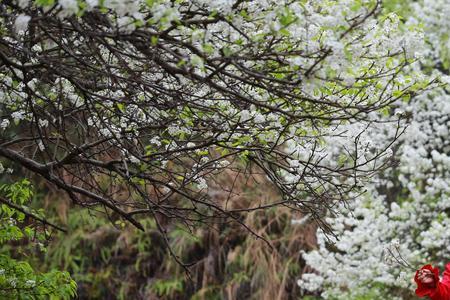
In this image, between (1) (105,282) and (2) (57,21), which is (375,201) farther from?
(2) (57,21)

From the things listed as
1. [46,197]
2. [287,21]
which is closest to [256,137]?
[287,21]

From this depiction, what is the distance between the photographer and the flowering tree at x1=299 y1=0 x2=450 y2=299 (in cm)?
664

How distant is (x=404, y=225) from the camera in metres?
6.82

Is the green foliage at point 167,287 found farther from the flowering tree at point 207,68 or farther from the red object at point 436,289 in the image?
Result: the red object at point 436,289

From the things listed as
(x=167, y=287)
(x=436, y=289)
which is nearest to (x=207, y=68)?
(x=436, y=289)

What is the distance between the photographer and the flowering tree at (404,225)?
6.64m

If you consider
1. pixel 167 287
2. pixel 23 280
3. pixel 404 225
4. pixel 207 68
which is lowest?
pixel 23 280

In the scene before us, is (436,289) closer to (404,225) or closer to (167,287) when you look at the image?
(404,225)

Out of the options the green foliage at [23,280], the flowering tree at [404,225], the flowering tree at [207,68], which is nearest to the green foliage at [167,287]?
the flowering tree at [404,225]

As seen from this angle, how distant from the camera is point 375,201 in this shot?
7.03 m

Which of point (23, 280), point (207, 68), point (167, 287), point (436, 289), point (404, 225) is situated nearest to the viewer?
point (207, 68)

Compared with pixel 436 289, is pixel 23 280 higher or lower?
lower

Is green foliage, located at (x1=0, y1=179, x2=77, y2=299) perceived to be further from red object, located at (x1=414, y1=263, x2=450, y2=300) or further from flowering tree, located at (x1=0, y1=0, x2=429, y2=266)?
red object, located at (x1=414, y1=263, x2=450, y2=300)

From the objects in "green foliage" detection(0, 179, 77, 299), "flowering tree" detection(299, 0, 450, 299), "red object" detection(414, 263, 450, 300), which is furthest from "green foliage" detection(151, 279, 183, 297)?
"red object" detection(414, 263, 450, 300)
